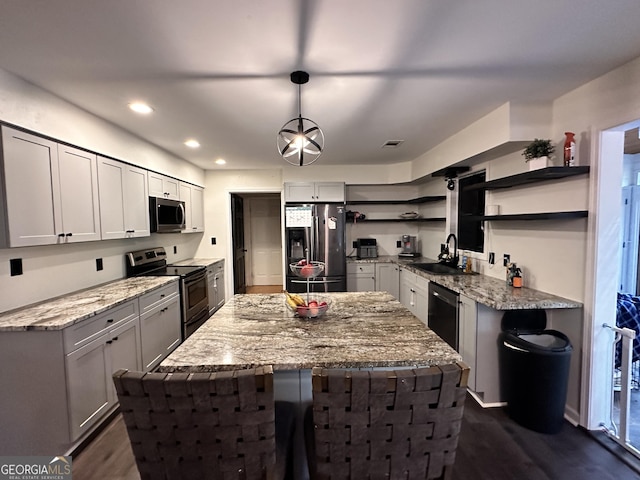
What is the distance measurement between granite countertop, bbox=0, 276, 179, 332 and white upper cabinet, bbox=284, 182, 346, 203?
235cm

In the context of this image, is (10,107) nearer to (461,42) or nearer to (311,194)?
(461,42)

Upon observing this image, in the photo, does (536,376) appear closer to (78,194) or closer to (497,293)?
(497,293)

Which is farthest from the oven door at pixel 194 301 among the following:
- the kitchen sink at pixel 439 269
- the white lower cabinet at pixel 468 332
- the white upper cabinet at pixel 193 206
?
the white lower cabinet at pixel 468 332

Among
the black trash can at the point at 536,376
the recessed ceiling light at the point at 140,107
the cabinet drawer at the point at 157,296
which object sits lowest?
the black trash can at the point at 536,376

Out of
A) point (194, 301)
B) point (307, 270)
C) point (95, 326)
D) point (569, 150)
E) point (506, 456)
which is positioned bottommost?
point (506, 456)

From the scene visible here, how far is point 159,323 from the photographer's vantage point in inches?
116

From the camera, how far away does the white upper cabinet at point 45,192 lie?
187 cm

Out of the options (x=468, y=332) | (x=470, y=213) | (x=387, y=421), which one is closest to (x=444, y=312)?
(x=468, y=332)

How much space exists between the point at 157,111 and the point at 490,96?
2732 mm

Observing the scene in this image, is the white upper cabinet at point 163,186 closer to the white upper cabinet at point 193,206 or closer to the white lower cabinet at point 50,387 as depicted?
the white upper cabinet at point 193,206

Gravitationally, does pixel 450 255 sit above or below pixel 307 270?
below

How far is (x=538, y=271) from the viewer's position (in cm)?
250

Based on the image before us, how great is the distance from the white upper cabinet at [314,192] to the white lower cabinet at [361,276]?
1095mm

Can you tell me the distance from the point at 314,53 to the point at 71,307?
92.9 inches
